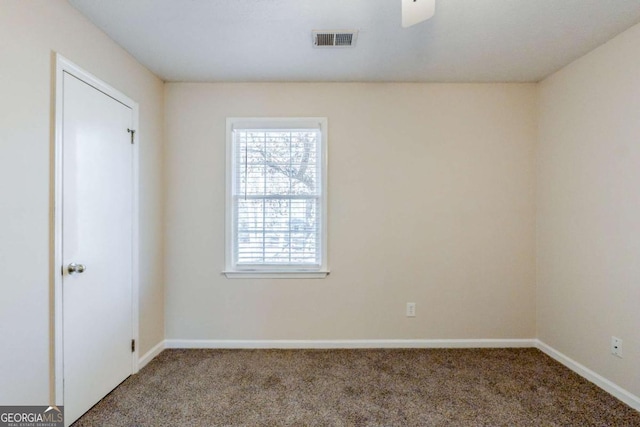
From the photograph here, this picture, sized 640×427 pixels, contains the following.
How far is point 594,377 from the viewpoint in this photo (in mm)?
2389

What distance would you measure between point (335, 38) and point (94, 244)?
2216mm

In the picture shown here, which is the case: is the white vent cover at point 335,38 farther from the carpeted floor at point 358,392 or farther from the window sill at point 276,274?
the carpeted floor at point 358,392

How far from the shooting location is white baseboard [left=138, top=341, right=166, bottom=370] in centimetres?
264

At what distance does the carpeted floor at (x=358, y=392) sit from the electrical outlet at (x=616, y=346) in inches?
12.2

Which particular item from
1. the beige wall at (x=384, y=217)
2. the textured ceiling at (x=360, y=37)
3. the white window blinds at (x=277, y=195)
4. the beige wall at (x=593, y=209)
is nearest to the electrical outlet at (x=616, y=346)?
the beige wall at (x=593, y=209)

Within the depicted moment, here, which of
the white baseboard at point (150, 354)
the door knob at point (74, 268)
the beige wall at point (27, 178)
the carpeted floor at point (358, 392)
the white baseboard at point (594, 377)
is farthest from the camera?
the white baseboard at point (150, 354)

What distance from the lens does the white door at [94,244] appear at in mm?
1896

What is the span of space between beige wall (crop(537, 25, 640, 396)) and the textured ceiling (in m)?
0.26

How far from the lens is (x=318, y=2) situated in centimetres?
188

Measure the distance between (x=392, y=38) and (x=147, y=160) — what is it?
7.43 ft

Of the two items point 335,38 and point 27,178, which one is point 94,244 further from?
point 335,38

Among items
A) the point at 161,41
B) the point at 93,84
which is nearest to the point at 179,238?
the point at 93,84

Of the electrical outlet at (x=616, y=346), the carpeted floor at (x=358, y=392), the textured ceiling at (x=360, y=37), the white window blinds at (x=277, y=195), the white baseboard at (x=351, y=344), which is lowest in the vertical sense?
the carpeted floor at (x=358, y=392)

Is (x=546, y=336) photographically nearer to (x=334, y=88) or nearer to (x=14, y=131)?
(x=334, y=88)
